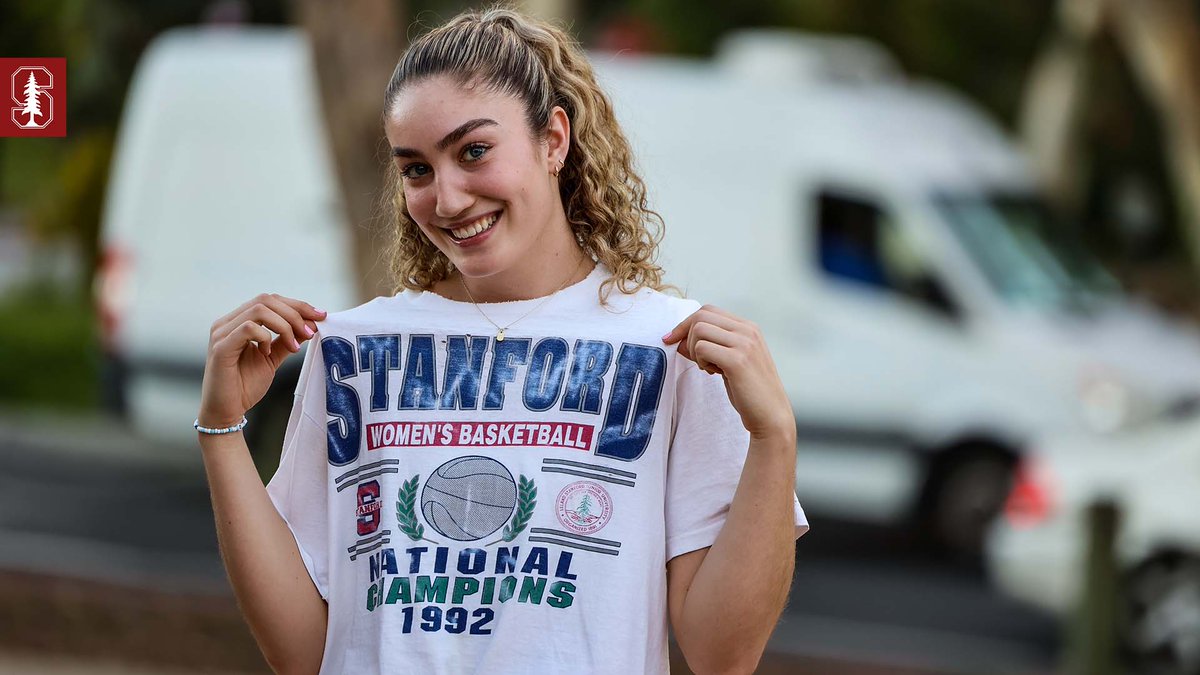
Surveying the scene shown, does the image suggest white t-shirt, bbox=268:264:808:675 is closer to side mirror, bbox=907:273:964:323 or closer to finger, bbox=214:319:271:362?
finger, bbox=214:319:271:362

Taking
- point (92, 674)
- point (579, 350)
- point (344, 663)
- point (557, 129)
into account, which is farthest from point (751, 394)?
point (92, 674)

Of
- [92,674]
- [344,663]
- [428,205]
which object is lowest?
[92,674]

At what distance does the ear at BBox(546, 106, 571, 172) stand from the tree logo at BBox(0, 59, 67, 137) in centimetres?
195

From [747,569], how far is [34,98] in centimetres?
255

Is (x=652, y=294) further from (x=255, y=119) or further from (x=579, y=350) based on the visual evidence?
(x=255, y=119)

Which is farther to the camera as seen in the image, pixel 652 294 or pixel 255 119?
pixel 255 119

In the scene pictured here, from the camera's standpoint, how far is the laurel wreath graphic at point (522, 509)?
2.24 metres

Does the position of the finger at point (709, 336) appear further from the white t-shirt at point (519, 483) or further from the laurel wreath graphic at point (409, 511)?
the laurel wreath graphic at point (409, 511)

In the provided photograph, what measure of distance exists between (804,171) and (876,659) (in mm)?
3889

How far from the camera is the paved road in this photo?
26.3 feet

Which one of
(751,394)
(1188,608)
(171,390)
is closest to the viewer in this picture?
(751,394)

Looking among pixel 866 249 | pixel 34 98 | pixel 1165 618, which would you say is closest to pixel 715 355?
pixel 34 98

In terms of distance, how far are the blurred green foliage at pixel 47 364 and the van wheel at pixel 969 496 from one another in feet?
29.8

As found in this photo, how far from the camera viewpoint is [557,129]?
233cm
